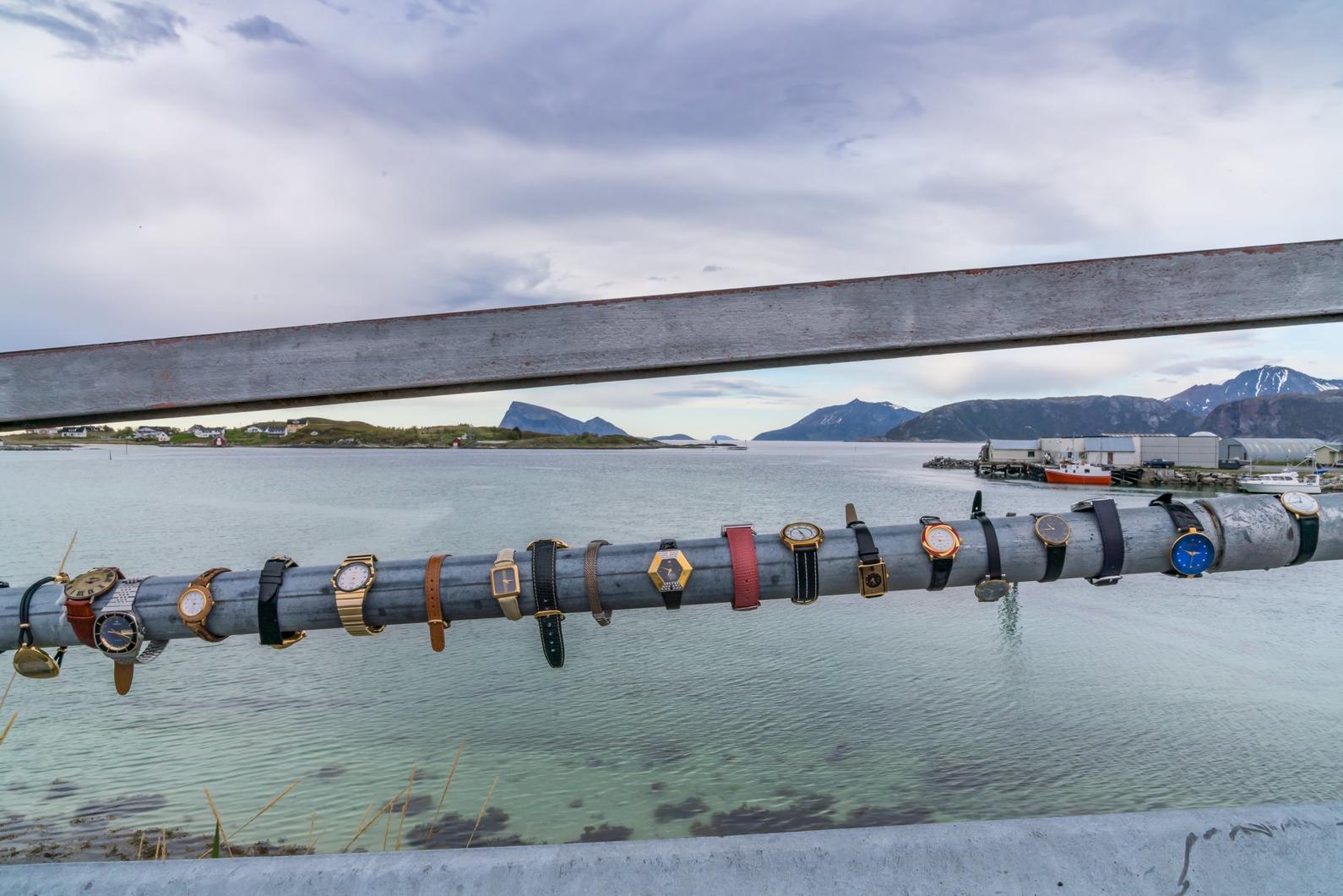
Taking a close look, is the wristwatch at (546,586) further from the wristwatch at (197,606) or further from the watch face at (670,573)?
the wristwatch at (197,606)

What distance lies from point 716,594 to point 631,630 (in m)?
11.0

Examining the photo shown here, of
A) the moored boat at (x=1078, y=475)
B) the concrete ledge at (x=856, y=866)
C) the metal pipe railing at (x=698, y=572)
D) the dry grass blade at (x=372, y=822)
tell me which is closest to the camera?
the concrete ledge at (x=856, y=866)

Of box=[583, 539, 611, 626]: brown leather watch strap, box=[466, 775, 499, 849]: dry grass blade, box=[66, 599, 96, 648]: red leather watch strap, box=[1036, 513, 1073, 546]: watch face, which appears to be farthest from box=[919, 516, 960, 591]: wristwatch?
box=[466, 775, 499, 849]: dry grass blade

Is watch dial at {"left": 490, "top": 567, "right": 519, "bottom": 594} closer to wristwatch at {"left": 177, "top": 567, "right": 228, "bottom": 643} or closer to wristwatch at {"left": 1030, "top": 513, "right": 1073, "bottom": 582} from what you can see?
wristwatch at {"left": 177, "top": 567, "right": 228, "bottom": 643}

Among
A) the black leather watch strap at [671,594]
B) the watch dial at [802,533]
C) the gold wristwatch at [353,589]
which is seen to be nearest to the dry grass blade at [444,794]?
the gold wristwatch at [353,589]

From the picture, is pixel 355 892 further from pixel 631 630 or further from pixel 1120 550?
pixel 631 630

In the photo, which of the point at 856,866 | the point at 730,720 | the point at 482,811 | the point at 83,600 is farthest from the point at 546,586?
the point at 730,720

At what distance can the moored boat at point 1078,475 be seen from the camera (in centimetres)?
6150

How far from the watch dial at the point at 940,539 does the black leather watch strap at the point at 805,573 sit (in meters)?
0.50

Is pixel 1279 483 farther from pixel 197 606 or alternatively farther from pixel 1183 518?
pixel 197 606

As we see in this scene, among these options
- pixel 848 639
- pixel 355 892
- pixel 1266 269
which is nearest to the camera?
pixel 355 892

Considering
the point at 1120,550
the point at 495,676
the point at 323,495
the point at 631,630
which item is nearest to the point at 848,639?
the point at 631,630

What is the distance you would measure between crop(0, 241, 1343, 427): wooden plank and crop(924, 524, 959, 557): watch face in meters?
0.80

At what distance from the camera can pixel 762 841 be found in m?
2.13
